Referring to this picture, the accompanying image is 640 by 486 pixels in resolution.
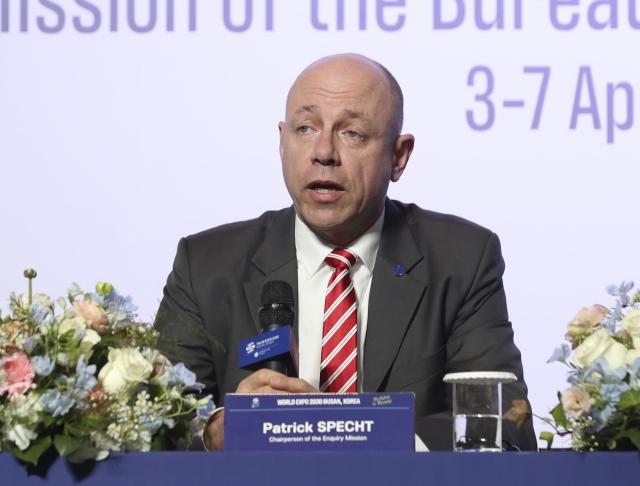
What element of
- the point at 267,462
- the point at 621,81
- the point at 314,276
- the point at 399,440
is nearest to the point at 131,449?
the point at 267,462

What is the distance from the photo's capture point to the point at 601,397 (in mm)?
1640

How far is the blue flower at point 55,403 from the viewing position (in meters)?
1.58

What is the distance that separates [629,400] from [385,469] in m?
0.43

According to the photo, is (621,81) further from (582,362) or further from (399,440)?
(399,440)

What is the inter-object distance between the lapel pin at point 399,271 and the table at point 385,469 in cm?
126

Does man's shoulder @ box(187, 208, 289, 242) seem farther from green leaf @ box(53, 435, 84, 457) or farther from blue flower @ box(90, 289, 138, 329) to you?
green leaf @ box(53, 435, 84, 457)

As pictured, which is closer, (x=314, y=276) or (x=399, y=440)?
(x=399, y=440)

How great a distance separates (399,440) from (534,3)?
2.48 meters

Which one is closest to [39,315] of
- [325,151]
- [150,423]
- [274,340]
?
[150,423]

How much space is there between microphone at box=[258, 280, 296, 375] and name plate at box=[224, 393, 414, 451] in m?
0.24

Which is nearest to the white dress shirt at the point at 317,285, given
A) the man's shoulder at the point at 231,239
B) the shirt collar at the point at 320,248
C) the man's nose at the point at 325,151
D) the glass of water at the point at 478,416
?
the shirt collar at the point at 320,248

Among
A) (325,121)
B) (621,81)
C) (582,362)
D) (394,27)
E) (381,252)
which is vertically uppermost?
(394,27)

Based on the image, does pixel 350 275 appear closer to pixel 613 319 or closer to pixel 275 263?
pixel 275 263

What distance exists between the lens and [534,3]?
3.70 metres
